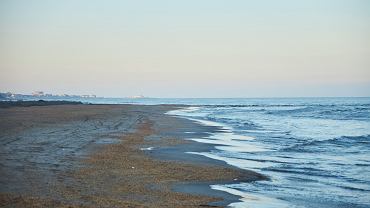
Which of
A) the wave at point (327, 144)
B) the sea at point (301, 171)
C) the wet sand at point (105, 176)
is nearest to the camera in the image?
the wet sand at point (105, 176)

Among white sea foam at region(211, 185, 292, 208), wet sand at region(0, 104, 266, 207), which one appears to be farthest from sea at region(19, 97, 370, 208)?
wet sand at region(0, 104, 266, 207)

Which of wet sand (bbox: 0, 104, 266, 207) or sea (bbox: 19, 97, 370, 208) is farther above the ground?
wet sand (bbox: 0, 104, 266, 207)

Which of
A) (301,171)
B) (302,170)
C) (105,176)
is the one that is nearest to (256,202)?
(105,176)

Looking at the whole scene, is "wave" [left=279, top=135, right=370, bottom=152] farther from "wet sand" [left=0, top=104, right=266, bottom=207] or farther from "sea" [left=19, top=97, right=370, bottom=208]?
"wet sand" [left=0, top=104, right=266, bottom=207]

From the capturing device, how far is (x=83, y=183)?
9.80 meters

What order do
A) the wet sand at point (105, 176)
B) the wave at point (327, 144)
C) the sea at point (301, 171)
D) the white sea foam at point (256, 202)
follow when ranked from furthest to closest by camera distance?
the wave at point (327, 144) → the sea at point (301, 171) → the white sea foam at point (256, 202) → the wet sand at point (105, 176)

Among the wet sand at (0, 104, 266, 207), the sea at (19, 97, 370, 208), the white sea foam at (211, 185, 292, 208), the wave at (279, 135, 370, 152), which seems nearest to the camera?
the wet sand at (0, 104, 266, 207)

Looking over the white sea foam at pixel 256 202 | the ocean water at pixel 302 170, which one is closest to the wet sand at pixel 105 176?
the white sea foam at pixel 256 202

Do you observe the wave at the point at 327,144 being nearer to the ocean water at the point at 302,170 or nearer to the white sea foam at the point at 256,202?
the ocean water at the point at 302,170

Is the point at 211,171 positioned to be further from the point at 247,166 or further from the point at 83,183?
the point at 83,183

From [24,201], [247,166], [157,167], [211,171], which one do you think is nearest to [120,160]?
[157,167]

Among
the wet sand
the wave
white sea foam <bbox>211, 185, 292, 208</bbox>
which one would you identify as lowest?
the wave

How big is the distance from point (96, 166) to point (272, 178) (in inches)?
193

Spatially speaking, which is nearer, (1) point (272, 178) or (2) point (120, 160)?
(1) point (272, 178)
